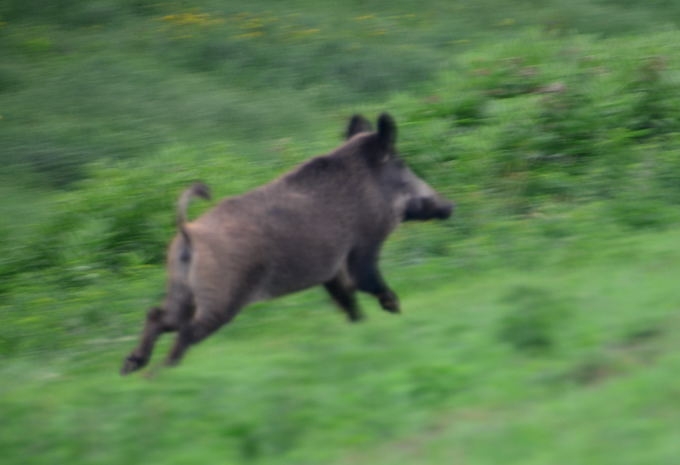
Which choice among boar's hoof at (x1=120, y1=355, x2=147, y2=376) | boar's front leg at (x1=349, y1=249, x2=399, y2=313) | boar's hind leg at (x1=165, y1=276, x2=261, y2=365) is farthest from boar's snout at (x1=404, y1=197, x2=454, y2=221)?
boar's hoof at (x1=120, y1=355, x2=147, y2=376)

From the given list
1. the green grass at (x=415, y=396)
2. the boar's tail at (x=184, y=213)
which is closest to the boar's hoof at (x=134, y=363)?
the green grass at (x=415, y=396)

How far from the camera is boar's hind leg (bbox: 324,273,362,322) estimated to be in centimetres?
760

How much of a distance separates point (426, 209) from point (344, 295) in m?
0.92

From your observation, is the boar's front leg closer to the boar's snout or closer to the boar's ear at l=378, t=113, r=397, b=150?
the boar's snout

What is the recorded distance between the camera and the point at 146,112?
45.6 feet

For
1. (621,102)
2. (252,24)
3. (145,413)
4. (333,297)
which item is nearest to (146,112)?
(252,24)

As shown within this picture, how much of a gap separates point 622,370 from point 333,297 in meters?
2.60

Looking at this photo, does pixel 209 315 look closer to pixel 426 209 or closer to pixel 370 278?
pixel 370 278

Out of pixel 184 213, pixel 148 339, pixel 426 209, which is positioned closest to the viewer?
pixel 184 213

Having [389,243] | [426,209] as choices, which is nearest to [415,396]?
[426,209]

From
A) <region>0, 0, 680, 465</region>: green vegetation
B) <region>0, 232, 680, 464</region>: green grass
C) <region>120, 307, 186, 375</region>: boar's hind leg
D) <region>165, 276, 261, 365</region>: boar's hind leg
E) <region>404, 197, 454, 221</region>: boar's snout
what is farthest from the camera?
<region>404, 197, 454, 221</region>: boar's snout

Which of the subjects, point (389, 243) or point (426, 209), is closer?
point (426, 209)

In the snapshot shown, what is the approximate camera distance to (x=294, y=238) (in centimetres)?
709

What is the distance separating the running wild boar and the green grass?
12.1 inches
